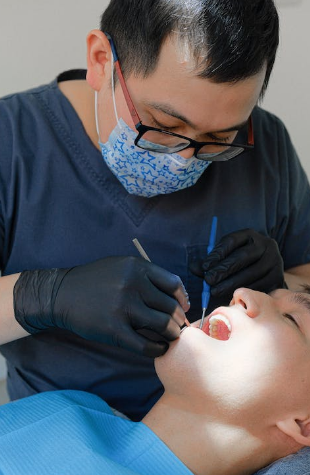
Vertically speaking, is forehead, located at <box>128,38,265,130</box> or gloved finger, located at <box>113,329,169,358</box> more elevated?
forehead, located at <box>128,38,265,130</box>

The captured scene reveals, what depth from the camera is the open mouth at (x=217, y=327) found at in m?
1.41

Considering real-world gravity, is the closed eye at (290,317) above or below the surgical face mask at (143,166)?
below

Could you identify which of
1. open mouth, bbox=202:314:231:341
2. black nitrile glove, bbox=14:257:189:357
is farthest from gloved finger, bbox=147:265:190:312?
open mouth, bbox=202:314:231:341

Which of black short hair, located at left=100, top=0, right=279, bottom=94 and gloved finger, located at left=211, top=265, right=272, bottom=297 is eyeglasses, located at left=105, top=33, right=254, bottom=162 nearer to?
black short hair, located at left=100, top=0, right=279, bottom=94

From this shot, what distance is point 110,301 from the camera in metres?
1.31

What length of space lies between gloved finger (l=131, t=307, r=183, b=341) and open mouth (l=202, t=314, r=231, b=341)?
133 millimetres

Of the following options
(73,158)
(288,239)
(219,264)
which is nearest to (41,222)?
(73,158)

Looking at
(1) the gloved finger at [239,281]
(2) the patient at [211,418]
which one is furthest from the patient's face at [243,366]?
(1) the gloved finger at [239,281]

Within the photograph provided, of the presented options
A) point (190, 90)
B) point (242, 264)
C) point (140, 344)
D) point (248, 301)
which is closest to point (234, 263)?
point (242, 264)

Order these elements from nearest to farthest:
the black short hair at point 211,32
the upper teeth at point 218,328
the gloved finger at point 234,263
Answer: the black short hair at point 211,32
the upper teeth at point 218,328
the gloved finger at point 234,263

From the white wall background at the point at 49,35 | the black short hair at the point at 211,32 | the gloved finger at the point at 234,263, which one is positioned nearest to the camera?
the black short hair at the point at 211,32

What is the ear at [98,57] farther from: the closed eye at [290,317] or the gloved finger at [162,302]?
the closed eye at [290,317]

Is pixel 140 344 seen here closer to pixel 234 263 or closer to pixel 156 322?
pixel 156 322

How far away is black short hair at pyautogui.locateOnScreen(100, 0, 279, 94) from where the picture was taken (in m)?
1.20
